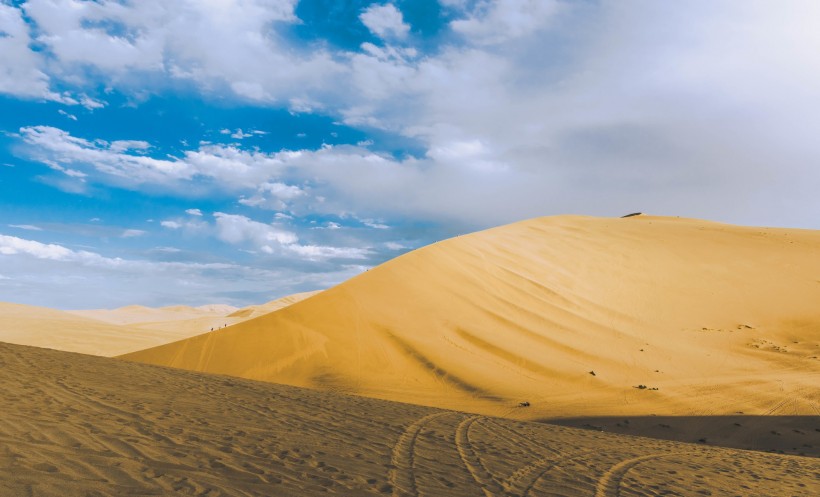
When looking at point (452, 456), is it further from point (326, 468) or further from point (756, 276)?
point (756, 276)

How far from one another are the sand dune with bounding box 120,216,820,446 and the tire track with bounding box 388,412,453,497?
5090 millimetres

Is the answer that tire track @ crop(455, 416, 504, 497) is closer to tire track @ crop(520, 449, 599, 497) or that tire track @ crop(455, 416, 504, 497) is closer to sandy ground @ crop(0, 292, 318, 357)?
tire track @ crop(520, 449, 599, 497)

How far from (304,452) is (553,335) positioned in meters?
13.4

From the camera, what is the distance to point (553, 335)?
17.7m

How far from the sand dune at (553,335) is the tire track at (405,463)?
5.09m

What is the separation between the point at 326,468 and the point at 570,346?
517 inches

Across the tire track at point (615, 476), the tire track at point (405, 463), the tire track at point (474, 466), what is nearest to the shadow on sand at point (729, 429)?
the tire track at point (615, 476)

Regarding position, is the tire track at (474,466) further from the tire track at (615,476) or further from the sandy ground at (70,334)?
the sandy ground at (70,334)

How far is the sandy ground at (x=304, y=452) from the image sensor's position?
4.54m

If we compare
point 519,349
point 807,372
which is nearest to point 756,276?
point 807,372

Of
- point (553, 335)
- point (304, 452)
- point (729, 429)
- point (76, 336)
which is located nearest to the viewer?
point (304, 452)

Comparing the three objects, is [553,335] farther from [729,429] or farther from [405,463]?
[405,463]

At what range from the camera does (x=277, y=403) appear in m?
9.33

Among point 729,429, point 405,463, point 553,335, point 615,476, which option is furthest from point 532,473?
point 553,335
